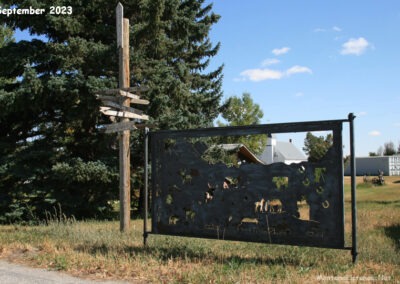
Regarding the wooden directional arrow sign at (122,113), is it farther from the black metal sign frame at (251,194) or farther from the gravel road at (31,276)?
the gravel road at (31,276)

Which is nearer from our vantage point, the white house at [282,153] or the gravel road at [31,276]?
the gravel road at [31,276]

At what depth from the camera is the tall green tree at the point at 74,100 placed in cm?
1369

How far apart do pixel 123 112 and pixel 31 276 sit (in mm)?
4723

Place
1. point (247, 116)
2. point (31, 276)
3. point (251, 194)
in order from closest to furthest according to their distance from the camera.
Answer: point (31, 276)
point (251, 194)
point (247, 116)

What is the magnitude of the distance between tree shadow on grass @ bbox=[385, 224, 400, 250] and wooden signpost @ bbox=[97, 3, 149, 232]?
621 centimetres

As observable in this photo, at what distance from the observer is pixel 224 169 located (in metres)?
6.99

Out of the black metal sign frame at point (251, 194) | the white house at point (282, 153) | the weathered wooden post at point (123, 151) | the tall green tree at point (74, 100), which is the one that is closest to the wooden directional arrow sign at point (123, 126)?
the weathered wooden post at point (123, 151)

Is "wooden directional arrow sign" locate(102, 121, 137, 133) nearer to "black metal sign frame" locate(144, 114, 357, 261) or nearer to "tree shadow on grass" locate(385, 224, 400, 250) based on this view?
"black metal sign frame" locate(144, 114, 357, 261)

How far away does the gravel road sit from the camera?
18.4 feet

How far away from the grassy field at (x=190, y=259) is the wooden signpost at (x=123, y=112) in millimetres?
1250

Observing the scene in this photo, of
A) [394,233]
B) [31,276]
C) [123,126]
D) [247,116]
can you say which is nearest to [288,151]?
[247,116]

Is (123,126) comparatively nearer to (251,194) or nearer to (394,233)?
(251,194)

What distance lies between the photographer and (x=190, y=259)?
6.70 metres

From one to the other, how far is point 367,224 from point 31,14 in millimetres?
12840
